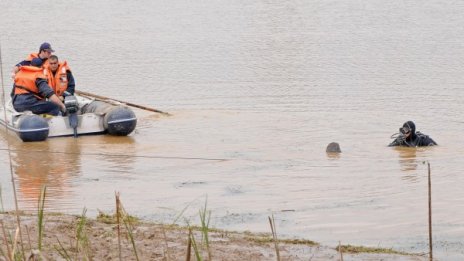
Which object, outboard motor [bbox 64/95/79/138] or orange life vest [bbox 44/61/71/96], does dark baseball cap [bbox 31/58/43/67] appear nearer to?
orange life vest [bbox 44/61/71/96]

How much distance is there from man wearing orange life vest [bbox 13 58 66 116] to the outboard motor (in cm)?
8

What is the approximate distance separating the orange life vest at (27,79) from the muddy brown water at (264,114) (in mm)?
873

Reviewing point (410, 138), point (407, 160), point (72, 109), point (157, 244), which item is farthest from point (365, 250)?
point (72, 109)

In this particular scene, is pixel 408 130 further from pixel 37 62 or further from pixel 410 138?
pixel 37 62

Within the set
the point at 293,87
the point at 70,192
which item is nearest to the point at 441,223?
the point at 70,192

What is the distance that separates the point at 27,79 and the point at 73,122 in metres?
1.01

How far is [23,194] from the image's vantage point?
39.0 feet

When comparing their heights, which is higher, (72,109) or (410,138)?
(72,109)

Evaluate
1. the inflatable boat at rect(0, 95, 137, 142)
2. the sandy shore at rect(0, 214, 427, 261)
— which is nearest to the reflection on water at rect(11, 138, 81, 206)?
the inflatable boat at rect(0, 95, 137, 142)

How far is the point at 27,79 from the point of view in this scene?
633 inches

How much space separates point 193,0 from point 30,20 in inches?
255

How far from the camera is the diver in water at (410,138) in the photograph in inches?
586

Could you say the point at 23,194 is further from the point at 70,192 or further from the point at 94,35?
the point at 94,35

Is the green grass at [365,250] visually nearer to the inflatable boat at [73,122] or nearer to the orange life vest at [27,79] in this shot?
the inflatable boat at [73,122]
